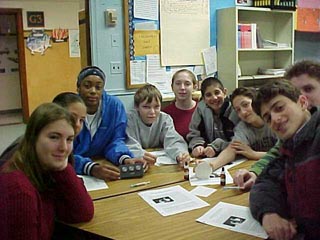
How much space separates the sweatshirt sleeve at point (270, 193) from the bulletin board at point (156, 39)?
7.96 ft

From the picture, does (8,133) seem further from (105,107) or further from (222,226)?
(222,226)

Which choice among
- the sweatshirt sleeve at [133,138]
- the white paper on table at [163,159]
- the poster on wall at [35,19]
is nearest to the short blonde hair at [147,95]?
the sweatshirt sleeve at [133,138]

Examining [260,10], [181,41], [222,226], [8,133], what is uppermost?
[260,10]

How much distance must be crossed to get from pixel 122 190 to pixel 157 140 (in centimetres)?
94

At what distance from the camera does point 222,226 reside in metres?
1.62

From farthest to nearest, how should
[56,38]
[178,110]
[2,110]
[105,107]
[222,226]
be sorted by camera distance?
1. [2,110]
2. [56,38]
3. [178,110]
4. [105,107]
5. [222,226]

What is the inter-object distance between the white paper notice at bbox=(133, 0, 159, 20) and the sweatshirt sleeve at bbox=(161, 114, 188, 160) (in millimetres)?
1428

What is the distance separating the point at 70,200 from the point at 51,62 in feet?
23.4

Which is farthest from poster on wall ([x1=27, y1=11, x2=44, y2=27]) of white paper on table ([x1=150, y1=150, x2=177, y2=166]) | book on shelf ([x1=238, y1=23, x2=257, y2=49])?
white paper on table ([x1=150, y1=150, x2=177, y2=166])

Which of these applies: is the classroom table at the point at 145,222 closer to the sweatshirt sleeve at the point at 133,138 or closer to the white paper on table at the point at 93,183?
the white paper on table at the point at 93,183

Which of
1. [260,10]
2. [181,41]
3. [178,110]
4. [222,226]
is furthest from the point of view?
[260,10]

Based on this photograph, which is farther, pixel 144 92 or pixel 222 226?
pixel 144 92

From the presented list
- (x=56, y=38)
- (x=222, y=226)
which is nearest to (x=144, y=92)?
(x=222, y=226)

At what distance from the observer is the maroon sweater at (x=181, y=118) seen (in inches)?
128
